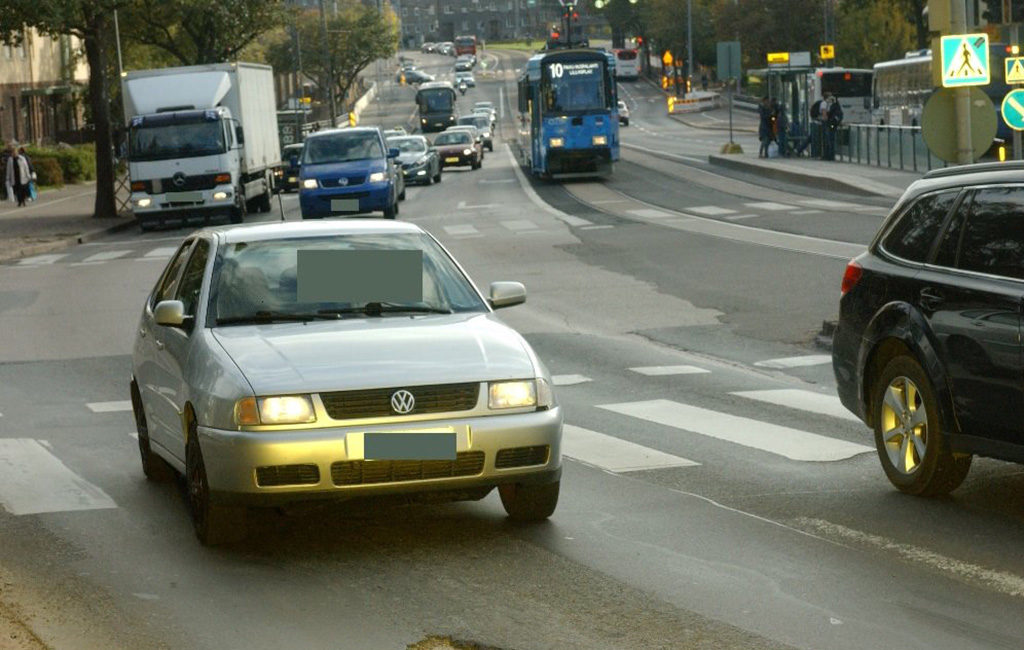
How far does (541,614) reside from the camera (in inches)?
264

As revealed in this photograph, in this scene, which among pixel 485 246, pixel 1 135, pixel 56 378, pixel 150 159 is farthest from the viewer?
pixel 1 135

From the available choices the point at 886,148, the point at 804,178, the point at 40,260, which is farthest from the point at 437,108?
the point at 40,260

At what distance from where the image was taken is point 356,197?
37344mm

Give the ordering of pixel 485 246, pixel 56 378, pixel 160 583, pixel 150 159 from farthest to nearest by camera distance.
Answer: pixel 150 159
pixel 485 246
pixel 56 378
pixel 160 583

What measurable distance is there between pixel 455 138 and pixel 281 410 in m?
58.7

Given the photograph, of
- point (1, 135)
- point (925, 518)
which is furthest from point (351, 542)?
point (1, 135)

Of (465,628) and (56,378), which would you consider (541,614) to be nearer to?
(465,628)

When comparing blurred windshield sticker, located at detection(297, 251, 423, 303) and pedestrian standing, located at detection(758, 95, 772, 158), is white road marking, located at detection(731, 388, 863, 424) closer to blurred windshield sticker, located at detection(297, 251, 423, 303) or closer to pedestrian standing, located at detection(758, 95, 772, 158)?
blurred windshield sticker, located at detection(297, 251, 423, 303)

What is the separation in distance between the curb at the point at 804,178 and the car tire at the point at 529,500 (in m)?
29.3

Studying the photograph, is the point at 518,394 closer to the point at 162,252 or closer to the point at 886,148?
the point at 162,252

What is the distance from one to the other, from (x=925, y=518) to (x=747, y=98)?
111224 millimetres

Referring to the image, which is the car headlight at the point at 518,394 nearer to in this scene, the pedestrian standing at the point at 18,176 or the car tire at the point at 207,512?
the car tire at the point at 207,512

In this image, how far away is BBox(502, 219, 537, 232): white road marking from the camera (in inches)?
1318

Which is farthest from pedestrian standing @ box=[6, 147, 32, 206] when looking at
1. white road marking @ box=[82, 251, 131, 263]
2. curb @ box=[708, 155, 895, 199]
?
curb @ box=[708, 155, 895, 199]
